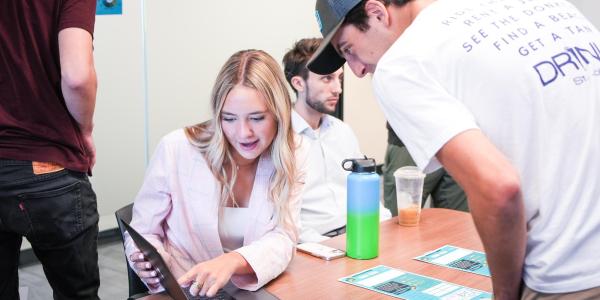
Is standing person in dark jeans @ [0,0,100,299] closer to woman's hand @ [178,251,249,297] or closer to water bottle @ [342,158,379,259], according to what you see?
woman's hand @ [178,251,249,297]

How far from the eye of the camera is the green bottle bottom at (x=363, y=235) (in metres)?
1.54

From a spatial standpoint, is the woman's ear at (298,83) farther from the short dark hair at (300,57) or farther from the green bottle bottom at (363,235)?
the green bottle bottom at (363,235)

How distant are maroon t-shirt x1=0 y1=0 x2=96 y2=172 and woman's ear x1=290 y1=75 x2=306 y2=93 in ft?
3.93

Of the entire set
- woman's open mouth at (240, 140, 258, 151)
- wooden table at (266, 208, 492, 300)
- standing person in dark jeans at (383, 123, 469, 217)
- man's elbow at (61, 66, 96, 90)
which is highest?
man's elbow at (61, 66, 96, 90)

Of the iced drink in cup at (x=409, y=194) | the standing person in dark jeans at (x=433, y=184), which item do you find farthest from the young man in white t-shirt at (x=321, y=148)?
the standing person in dark jeans at (x=433, y=184)

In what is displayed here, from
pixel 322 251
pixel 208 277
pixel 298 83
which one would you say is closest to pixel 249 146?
pixel 322 251

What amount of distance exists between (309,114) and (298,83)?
0.21 m

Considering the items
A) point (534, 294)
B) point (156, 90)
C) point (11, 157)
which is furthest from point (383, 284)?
point (156, 90)

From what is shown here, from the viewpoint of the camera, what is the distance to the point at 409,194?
190cm

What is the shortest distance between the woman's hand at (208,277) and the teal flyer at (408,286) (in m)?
0.28

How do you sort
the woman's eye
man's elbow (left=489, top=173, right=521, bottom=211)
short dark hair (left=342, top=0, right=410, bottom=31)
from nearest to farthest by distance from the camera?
man's elbow (left=489, top=173, right=521, bottom=211) → short dark hair (left=342, top=0, right=410, bottom=31) → the woman's eye

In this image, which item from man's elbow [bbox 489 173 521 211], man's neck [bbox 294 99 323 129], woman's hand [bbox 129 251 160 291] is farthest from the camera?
man's neck [bbox 294 99 323 129]

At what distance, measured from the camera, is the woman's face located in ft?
5.28

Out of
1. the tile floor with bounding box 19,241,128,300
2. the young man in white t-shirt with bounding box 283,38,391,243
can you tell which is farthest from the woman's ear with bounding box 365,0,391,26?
the tile floor with bounding box 19,241,128,300
